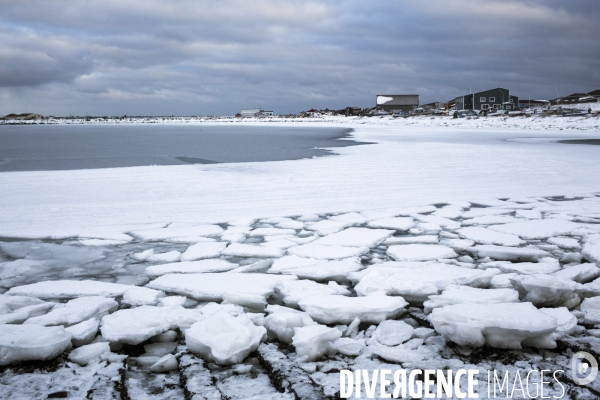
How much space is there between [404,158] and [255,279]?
6849 millimetres

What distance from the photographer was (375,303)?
6.66 ft

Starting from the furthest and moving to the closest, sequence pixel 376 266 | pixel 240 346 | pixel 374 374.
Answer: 1. pixel 376 266
2. pixel 240 346
3. pixel 374 374

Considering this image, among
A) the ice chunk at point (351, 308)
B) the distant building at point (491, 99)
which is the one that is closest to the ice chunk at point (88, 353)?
the ice chunk at point (351, 308)

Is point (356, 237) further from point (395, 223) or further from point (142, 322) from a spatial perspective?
point (142, 322)

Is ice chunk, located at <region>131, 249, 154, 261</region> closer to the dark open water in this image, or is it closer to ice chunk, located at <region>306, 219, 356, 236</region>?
ice chunk, located at <region>306, 219, 356, 236</region>

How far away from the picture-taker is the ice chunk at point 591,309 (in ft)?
6.18

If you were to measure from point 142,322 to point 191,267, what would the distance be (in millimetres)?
808

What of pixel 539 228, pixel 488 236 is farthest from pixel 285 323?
pixel 539 228

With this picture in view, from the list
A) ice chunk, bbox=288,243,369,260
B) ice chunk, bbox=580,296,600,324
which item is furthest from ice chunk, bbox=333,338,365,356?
ice chunk, bbox=288,243,369,260

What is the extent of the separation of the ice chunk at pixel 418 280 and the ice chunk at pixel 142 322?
32.8 inches

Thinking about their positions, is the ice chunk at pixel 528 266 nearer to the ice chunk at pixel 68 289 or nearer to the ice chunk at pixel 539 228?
the ice chunk at pixel 539 228

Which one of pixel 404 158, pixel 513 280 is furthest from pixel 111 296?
pixel 404 158

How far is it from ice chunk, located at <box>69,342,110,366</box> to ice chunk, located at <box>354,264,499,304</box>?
1144mm

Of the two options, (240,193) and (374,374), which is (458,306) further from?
(240,193)
